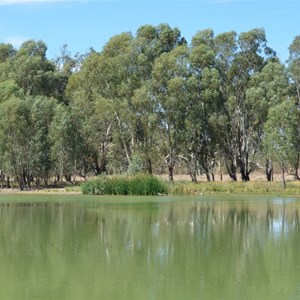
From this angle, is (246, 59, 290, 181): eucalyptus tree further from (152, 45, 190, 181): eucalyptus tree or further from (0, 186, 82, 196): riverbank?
(0, 186, 82, 196): riverbank

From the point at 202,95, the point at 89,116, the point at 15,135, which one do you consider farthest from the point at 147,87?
the point at 15,135

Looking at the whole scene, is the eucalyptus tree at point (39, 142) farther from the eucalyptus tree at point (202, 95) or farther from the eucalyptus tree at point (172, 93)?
the eucalyptus tree at point (202, 95)

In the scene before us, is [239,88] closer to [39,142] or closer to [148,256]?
[39,142]

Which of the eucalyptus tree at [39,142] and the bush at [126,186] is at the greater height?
the eucalyptus tree at [39,142]

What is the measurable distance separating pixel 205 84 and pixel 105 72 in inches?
382

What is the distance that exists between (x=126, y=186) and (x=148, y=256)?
29296 mm

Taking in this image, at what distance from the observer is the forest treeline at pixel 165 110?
54.8 metres

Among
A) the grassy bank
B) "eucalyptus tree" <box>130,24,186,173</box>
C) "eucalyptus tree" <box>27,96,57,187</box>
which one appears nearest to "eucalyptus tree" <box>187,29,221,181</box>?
"eucalyptus tree" <box>130,24,186,173</box>

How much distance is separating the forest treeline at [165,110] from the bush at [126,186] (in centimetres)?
774

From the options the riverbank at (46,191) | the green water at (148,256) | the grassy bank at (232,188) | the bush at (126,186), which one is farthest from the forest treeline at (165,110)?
the green water at (148,256)

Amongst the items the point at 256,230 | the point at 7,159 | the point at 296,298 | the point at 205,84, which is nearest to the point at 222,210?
the point at 256,230

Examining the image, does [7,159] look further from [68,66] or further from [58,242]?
[58,242]

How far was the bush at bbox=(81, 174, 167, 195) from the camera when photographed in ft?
147

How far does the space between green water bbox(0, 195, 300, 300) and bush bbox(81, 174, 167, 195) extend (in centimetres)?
1603
